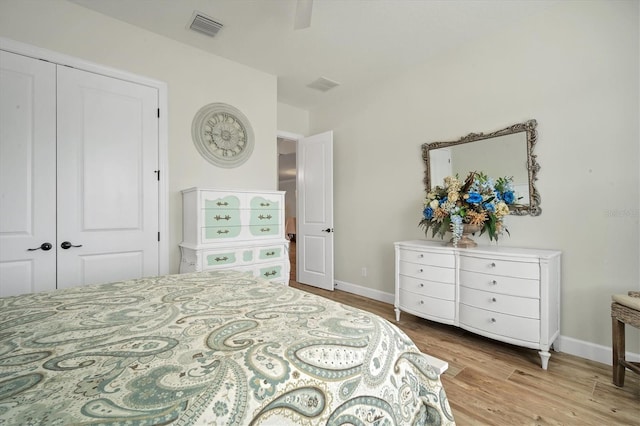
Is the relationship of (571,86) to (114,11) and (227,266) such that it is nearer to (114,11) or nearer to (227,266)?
(227,266)

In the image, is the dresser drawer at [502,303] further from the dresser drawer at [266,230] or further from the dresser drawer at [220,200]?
the dresser drawer at [220,200]

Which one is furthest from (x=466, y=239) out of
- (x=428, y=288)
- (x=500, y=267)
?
(x=428, y=288)

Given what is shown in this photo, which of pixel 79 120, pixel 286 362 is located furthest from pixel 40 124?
pixel 286 362

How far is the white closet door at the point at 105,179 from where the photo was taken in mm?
2320

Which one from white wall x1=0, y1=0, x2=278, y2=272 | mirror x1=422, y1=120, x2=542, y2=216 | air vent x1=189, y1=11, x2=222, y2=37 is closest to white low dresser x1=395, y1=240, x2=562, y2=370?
mirror x1=422, y1=120, x2=542, y2=216

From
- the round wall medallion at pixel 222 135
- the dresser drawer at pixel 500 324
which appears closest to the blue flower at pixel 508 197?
the dresser drawer at pixel 500 324

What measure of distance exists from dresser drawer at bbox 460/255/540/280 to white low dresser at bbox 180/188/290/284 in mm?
1759

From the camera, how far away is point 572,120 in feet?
7.41

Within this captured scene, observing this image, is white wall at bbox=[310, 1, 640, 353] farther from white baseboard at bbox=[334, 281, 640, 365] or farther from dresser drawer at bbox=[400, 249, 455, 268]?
dresser drawer at bbox=[400, 249, 455, 268]

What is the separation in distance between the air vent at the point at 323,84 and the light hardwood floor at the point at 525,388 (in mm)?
3097

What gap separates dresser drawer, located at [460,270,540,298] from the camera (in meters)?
2.08

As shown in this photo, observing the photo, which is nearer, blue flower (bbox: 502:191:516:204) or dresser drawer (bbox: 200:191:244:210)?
blue flower (bbox: 502:191:516:204)

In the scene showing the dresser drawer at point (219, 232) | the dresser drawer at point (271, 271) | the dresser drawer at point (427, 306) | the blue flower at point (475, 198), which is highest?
the blue flower at point (475, 198)

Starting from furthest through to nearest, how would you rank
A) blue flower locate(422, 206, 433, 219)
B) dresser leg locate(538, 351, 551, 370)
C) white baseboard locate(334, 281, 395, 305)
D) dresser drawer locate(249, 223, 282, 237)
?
white baseboard locate(334, 281, 395, 305) → dresser drawer locate(249, 223, 282, 237) → blue flower locate(422, 206, 433, 219) → dresser leg locate(538, 351, 551, 370)
